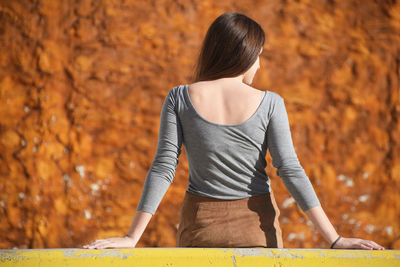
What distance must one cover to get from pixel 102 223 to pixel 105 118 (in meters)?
0.56

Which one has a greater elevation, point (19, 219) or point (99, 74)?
point (99, 74)

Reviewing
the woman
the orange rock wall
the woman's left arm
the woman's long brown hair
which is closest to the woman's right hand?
the woman's left arm

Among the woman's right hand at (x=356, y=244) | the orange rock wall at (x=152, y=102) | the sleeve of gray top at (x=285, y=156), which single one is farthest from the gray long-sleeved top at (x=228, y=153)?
the orange rock wall at (x=152, y=102)

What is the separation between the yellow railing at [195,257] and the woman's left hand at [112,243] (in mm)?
16

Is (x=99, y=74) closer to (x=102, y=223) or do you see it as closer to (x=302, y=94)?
(x=102, y=223)

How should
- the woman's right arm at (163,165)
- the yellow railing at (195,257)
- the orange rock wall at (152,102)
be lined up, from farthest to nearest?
the orange rock wall at (152,102) < the woman's right arm at (163,165) < the yellow railing at (195,257)

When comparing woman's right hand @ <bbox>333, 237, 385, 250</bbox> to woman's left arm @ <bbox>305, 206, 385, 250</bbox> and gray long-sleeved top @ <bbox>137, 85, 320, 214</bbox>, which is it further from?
gray long-sleeved top @ <bbox>137, 85, 320, 214</bbox>

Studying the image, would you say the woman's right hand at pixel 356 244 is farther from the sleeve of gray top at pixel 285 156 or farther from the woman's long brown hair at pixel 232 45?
the woman's long brown hair at pixel 232 45

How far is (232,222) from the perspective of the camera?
3.48 ft

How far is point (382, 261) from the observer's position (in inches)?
37.8

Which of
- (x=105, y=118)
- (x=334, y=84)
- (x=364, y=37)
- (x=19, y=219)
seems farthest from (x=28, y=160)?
(x=364, y=37)

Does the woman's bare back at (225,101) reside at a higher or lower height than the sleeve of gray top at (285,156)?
higher

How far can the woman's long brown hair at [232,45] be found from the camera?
1062mm

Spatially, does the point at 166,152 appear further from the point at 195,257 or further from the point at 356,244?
the point at 356,244
